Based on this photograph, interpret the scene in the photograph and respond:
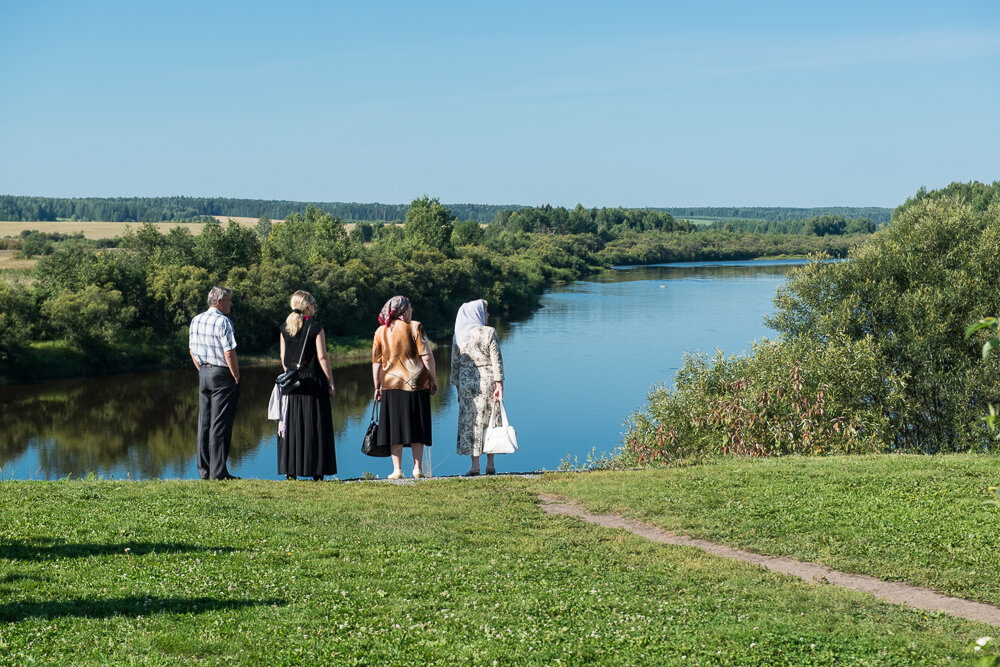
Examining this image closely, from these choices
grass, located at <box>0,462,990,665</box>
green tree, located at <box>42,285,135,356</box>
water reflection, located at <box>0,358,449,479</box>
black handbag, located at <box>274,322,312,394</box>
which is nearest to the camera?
grass, located at <box>0,462,990,665</box>

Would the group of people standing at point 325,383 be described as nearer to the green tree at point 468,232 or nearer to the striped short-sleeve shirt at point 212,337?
the striped short-sleeve shirt at point 212,337

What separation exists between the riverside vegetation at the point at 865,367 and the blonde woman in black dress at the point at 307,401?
777cm

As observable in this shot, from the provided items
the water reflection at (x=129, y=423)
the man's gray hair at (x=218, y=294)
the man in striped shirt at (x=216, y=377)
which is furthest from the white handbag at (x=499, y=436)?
the water reflection at (x=129, y=423)

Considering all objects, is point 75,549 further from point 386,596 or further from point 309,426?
point 309,426

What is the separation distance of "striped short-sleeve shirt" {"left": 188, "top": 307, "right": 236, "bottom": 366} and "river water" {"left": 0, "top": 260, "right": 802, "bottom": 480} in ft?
55.5

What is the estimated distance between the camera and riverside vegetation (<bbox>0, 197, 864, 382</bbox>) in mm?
56562

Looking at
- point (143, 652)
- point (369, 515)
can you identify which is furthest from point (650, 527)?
point (143, 652)

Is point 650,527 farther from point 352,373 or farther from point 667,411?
point 352,373

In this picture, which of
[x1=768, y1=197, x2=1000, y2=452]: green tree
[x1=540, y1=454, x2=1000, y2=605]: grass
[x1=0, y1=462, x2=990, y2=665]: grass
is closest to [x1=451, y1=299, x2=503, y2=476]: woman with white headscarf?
[x1=540, y1=454, x2=1000, y2=605]: grass

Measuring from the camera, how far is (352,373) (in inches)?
2260

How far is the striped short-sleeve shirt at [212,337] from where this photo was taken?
10.8 meters

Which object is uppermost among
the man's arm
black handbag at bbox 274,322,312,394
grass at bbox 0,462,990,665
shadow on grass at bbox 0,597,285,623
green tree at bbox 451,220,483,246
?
green tree at bbox 451,220,483,246

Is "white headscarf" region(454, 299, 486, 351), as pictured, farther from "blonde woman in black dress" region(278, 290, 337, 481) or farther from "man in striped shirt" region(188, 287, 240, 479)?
"man in striped shirt" region(188, 287, 240, 479)

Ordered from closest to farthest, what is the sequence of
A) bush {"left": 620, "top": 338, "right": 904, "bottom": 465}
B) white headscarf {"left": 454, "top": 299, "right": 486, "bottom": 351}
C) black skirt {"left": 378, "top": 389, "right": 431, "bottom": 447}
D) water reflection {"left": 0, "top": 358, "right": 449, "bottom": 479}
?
black skirt {"left": 378, "top": 389, "right": 431, "bottom": 447} < white headscarf {"left": 454, "top": 299, "right": 486, "bottom": 351} < bush {"left": 620, "top": 338, "right": 904, "bottom": 465} < water reflection {"left": 0, "top": 358, "right": 449, "bottom": 479}
